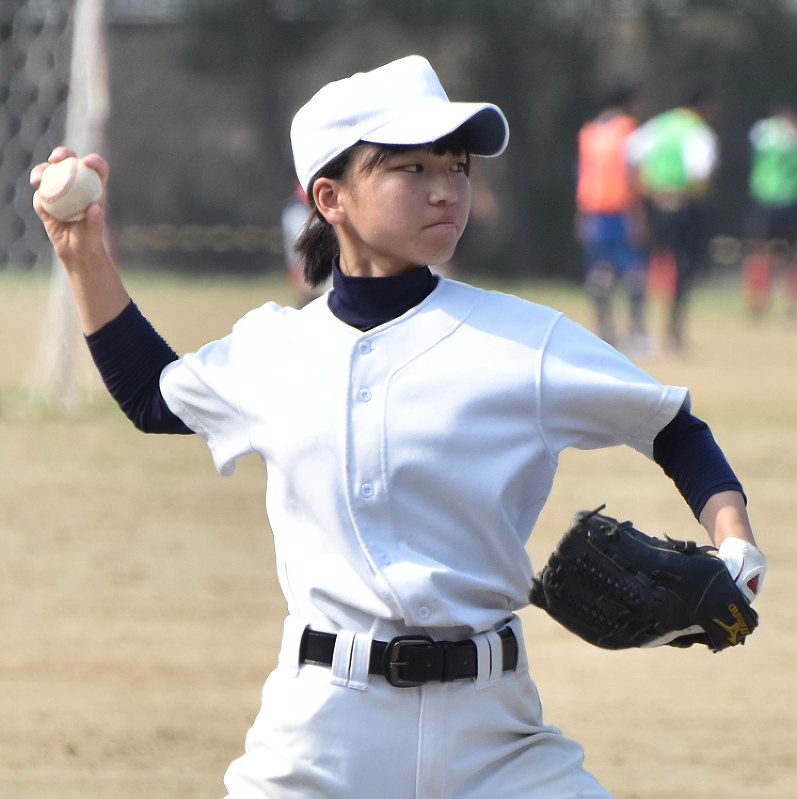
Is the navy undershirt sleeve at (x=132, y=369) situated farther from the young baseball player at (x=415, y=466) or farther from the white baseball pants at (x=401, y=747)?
the white baseball pants at (x=401, y=747)

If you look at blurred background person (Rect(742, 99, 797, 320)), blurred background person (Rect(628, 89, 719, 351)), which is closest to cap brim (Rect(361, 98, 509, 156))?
blurred background person (Rect(628, 89, 719, 351))

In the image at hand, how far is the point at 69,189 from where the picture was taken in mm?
2645

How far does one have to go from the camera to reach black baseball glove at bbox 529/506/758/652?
235 centimetres

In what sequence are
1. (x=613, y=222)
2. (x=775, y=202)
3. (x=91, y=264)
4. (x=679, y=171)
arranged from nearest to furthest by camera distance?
1. (x=91, y=264)
2. (x=613, y=222)
3. (x=679, y=171)
4. (x=775, y=202)

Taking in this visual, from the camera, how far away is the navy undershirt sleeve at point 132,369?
2695 mm

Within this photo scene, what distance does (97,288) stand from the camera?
2.70 metres

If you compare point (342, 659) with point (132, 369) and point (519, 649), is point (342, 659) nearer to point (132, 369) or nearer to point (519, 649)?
point (519, 649)

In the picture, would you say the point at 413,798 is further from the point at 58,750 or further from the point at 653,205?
the point at 653,205

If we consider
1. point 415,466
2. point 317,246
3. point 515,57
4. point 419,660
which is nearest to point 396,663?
point 419,660

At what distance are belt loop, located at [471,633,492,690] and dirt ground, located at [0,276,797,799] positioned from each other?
67.7 inches

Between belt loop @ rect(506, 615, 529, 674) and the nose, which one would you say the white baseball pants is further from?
the nose

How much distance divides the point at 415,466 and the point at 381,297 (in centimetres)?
30

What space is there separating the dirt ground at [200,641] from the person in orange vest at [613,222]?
12.4 feet

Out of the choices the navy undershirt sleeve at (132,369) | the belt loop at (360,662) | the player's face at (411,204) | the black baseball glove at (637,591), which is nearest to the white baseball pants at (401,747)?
the belt loop at (360,662)
